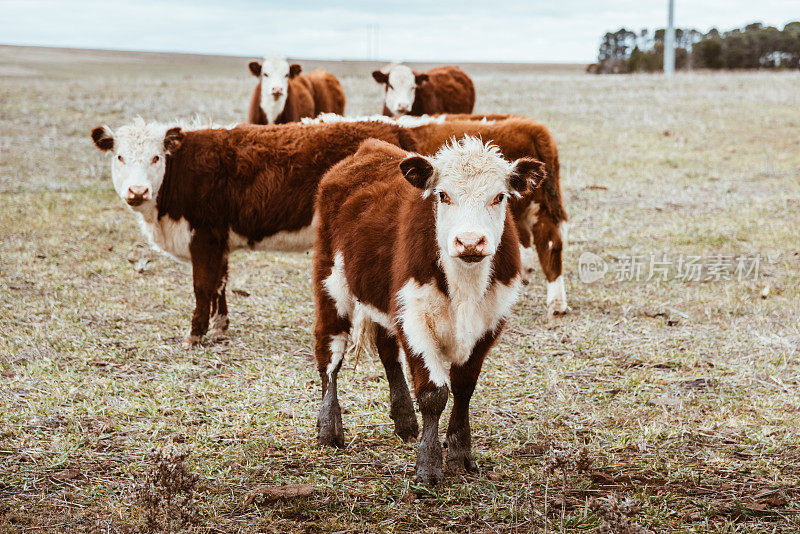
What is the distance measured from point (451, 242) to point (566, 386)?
239 centimetres


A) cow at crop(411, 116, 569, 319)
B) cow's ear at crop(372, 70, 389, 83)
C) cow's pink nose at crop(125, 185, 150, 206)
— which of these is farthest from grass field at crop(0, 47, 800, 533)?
cow's ear at crop(372, 70, 389, 83)

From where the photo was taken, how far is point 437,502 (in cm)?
412

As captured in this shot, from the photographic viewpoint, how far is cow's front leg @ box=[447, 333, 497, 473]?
4305 millimetres

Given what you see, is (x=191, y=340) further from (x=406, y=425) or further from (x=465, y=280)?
(x=465, y=280)

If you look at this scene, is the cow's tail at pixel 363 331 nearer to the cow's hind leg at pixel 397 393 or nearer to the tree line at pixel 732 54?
the cow's hind leg at pixel 397 393

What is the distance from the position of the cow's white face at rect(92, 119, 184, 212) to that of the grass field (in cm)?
131

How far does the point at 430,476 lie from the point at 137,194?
3.75 m

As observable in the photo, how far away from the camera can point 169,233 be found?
23.2ft

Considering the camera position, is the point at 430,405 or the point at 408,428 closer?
the point at 430,405

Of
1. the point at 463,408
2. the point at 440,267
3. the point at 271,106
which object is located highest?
the point at 271,106

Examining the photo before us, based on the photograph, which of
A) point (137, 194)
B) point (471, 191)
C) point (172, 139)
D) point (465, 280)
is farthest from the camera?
point (172, 139)

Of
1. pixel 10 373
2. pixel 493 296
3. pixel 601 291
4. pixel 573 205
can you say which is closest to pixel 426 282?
pixel 493 296

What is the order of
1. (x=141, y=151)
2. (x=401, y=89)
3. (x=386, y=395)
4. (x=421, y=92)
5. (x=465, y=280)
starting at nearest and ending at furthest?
(x=465, y=280) → (x=386, y=395) → (x=141, y=151) → (x=401, y=89) → (x=421, y=92)

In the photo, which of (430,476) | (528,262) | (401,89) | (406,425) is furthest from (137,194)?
(401,89)
